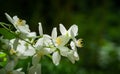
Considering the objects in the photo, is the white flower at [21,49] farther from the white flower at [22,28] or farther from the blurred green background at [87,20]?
the blurred green background at [87,20]

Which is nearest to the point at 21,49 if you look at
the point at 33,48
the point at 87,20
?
the point at 33,48

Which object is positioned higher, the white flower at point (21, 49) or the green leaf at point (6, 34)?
the green leaf at point (6, 34)

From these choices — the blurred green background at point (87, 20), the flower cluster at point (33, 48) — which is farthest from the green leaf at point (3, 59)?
the blurred green background at point (87, 20)

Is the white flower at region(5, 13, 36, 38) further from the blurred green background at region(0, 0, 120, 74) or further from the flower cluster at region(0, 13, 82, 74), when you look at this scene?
the blurred green background at region(0, 0, 120, 74)

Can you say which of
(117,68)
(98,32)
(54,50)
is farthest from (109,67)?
(54,50)

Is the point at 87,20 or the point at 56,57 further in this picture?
the point at 87,20

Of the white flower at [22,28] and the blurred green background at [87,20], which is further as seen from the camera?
the blurred green background at [87,20]

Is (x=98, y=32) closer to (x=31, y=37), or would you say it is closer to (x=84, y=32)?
(x=84, y=32)

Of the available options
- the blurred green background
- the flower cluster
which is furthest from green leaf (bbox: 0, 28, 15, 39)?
the blurred green background

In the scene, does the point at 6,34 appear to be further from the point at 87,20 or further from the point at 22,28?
the point at 87,20
